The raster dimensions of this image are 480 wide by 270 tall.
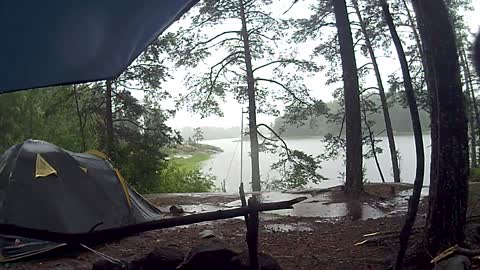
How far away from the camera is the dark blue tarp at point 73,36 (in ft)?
5.01

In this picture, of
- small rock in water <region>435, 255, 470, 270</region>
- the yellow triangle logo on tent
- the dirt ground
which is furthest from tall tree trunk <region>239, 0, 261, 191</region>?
small rock in water <region>435, 255, 470, 270</region>

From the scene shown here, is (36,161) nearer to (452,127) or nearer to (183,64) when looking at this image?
(452,127)

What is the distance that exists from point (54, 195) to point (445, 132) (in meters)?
3.88

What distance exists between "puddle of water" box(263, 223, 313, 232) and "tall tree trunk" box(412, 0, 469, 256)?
7.74 feet

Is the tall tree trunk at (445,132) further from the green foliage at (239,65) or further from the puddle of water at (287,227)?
the green foliage at (239,65)

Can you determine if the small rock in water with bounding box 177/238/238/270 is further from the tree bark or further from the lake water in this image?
the lake water

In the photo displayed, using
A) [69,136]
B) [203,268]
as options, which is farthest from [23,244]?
[69,136]

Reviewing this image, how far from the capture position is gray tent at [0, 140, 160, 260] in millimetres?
4660

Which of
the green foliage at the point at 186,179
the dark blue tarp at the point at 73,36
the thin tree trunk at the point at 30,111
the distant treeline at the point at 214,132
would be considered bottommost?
the green foliage at the point at 186,179

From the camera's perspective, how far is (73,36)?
1.64 metres

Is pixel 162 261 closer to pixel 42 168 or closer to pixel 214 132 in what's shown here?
pixel 42 168

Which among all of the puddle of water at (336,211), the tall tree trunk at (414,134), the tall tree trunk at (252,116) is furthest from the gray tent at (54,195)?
the tall tree trunk at (252,116)

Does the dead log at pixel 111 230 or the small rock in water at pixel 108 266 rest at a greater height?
the dead log at pixel 111 230

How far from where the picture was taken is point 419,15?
10.7 ft
